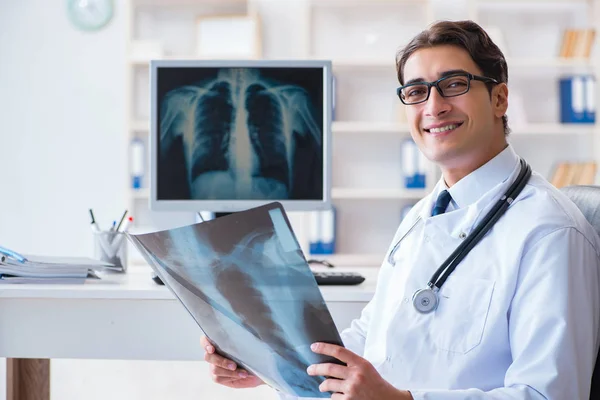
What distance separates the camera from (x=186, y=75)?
73.4 inches

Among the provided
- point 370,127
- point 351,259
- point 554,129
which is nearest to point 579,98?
point 554,129

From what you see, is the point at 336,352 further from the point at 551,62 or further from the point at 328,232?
the point at 551,62

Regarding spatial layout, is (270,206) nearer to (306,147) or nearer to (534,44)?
(306,147)

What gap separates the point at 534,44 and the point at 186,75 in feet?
9.80

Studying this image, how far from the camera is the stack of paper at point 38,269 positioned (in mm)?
1654

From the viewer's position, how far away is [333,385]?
98cm

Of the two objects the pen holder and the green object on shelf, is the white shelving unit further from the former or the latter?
the pen holder

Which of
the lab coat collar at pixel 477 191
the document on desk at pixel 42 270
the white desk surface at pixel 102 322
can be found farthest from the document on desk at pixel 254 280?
the document on desk at pixel 42 270

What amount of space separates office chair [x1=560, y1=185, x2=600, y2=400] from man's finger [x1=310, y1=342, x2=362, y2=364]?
1.23 feet

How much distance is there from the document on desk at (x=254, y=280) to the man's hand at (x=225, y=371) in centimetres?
15

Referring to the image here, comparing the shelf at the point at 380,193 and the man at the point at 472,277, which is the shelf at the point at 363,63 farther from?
the man at the point at 472,277

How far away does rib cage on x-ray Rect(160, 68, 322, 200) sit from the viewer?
1852mm

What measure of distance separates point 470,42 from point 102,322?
101 cm

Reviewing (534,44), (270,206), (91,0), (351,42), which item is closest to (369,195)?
(351,42)
